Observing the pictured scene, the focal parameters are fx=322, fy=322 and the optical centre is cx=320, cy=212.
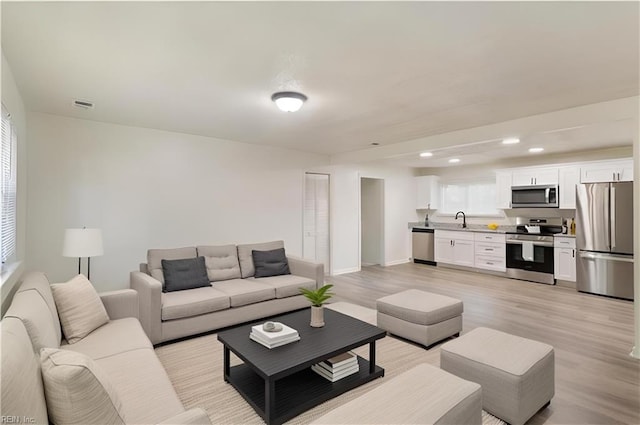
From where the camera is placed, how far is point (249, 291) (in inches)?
152

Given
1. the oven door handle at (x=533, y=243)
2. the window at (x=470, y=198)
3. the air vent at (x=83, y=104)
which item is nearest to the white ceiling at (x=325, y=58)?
the air vent at (x=83, y=104)

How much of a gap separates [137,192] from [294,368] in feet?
11.5

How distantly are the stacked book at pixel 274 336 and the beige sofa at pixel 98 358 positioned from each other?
706 mm

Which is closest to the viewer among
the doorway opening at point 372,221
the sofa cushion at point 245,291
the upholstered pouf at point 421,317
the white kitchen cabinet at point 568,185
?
the upholstered pouf at point 421,317

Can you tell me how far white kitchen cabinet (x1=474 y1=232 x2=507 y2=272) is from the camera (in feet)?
21.9

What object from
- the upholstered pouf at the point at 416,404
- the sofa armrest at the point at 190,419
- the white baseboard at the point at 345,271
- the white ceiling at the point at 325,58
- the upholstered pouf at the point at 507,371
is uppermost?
the white ceiling at the point at 325,58

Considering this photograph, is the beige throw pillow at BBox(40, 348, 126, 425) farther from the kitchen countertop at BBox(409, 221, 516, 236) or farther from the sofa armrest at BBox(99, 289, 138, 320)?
the kitchen countertop at BBox(409, 221, 516, 236)

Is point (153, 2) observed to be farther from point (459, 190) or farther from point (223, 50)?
point (459, 190)

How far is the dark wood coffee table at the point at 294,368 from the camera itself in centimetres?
Answer: 213

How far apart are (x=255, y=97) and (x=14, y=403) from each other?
2.76 meters

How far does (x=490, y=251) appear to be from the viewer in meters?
6.84

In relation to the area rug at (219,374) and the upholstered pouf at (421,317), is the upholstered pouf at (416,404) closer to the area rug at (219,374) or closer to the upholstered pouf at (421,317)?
the area rug at (219,374)

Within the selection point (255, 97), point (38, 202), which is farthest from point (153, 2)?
point (38, 202)

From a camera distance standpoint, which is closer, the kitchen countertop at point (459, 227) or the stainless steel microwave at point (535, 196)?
the stainless steel microwave at point (535, 196)
